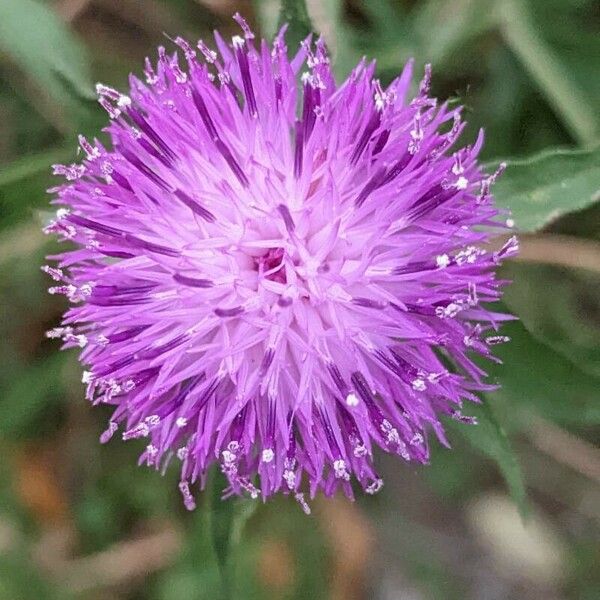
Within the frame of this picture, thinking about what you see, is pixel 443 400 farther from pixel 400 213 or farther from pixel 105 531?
pixel 105 531

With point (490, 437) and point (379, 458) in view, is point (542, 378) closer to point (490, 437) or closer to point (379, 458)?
point (490, 437)

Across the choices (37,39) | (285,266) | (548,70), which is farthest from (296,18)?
(548,70)

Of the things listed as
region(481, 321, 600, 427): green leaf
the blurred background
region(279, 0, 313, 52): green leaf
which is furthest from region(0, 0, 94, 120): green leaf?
region(481, 321, 600, 427): green leaf

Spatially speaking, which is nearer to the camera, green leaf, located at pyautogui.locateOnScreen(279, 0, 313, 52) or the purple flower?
the purple flower

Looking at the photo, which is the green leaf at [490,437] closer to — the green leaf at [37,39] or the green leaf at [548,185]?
the green leaf at [548,185]

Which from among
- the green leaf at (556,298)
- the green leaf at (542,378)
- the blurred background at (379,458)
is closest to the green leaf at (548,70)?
the blurred background at (379,458)

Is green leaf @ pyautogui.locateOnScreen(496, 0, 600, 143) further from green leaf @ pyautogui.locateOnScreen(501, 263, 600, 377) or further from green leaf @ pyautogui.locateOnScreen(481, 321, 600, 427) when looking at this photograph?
green leaf @ pyautogui.locateOnScreen(481, 321, 600, 427)
